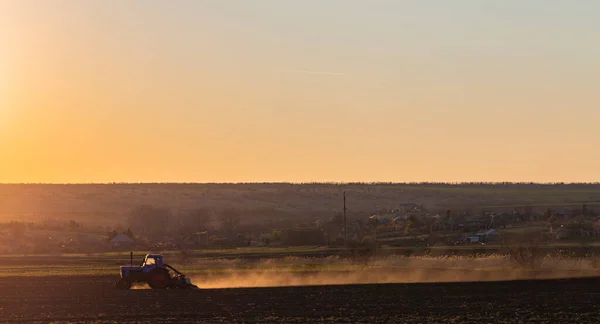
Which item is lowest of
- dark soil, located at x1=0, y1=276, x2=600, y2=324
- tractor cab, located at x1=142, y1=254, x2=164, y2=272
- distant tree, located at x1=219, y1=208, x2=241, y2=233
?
dark soil, located at x1=0, y1=276, x2=600, y2=324

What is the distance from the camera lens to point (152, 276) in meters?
52.6

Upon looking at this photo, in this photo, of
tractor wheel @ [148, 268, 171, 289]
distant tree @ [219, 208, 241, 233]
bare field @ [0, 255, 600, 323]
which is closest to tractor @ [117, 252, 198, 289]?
tractor wheel @ [148, 268, 171, 289]

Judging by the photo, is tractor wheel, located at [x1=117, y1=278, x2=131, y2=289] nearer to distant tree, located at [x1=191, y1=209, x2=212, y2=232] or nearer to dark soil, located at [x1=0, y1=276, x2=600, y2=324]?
dark soil, located at [x1=0, y1=276, x2=600, y2=324]

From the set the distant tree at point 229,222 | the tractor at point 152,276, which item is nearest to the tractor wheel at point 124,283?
the tractor at point 152,276

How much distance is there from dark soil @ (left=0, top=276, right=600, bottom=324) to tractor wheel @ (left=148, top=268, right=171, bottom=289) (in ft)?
6.43

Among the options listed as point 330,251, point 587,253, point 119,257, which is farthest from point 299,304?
point 119,257

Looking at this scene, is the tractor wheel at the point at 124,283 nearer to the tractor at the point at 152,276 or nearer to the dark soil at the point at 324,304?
the tractor at the point at 152,276

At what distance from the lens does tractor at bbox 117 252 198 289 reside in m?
52.3

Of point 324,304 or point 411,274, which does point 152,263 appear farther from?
point 411,274

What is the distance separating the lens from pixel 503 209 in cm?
18900

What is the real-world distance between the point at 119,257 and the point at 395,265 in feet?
134

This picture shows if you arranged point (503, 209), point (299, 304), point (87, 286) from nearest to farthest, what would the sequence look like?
point (299, 304)
point (87, 286)
point (503, 209)

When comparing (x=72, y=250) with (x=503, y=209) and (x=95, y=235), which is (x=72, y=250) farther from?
(x=503, y=209)

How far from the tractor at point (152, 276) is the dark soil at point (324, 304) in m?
→ 1.42
